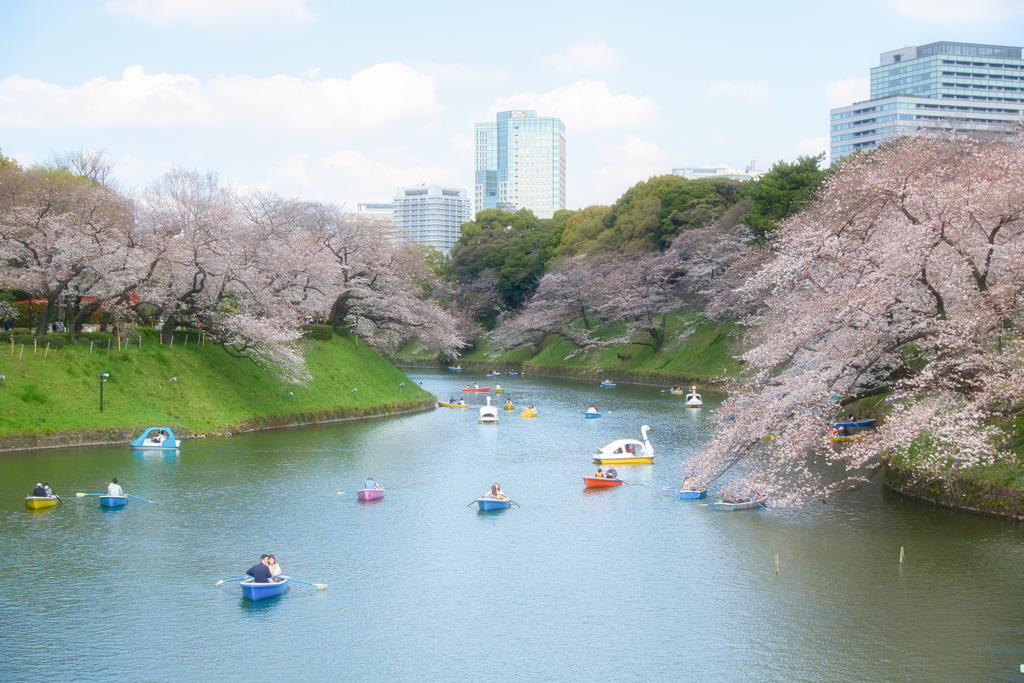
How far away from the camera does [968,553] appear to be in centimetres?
1948

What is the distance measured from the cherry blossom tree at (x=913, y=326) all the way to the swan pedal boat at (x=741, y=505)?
147 centimetres

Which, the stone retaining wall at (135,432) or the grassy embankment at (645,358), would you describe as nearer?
the stone retaining wall at (135,432)

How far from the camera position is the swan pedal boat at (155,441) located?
3284cm

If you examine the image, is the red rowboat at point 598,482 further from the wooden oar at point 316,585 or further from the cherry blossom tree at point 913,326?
the wooden oar at point 316,585

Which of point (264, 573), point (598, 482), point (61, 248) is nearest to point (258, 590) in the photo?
point (264, 573)

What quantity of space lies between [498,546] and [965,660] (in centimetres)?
1102

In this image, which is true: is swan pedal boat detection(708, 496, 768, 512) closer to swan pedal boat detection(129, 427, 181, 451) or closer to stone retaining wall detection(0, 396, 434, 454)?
swan pedal boat detection(129, 427, 181, 451)

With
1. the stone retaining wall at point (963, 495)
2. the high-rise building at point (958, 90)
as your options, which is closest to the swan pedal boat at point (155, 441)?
the stone retaining wall at point (963, 495)

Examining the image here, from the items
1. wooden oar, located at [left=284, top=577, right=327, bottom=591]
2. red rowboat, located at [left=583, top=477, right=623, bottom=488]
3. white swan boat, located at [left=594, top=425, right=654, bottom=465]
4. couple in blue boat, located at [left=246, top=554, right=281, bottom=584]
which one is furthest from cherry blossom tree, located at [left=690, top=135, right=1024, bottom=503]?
couple in blue boat, located at [left=246, top=554, right=281, bottom=584]

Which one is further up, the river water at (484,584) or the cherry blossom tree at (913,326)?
the cherry blossom tree at (913,326)

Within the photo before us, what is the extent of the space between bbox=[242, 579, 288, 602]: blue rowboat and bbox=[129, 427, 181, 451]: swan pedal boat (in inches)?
714

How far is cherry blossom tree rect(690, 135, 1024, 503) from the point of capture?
65.7ft

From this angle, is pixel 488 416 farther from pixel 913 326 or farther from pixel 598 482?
pixel 913 326

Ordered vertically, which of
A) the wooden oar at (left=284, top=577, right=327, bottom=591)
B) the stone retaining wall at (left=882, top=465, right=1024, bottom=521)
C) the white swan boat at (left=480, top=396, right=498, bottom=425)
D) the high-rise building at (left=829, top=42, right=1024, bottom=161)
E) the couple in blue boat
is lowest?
the white swan boat at (left=480, top=396, right=498, bottom=425)
